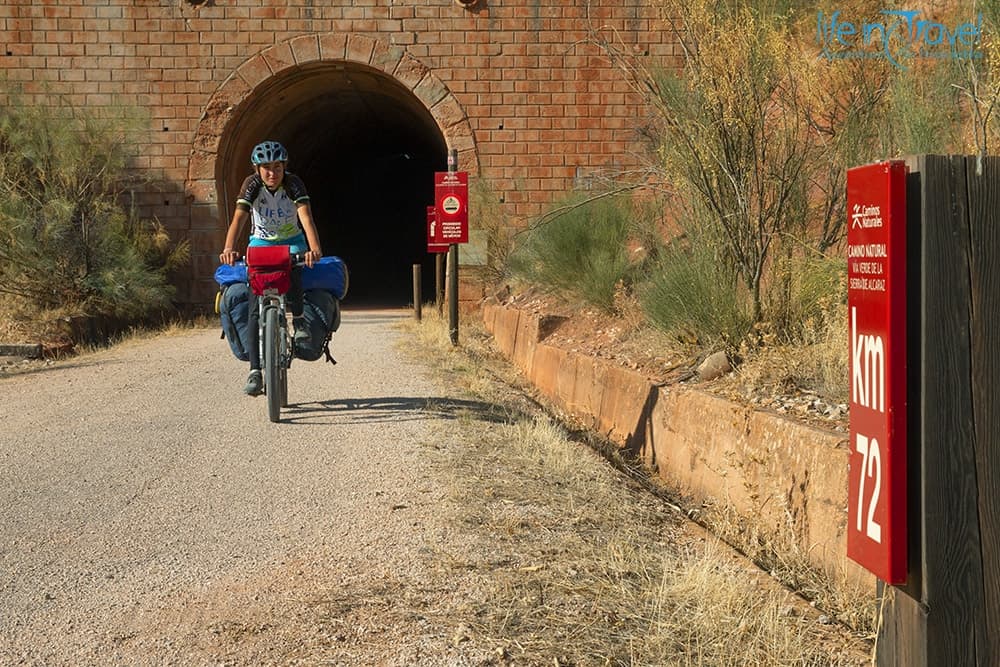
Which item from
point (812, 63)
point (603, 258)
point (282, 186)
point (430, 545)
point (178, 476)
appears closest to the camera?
point (430, 545)

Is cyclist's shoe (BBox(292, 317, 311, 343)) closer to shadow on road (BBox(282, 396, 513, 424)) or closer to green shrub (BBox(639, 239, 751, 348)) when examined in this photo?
shadow on road (BBox(282, 396, 513, 424))

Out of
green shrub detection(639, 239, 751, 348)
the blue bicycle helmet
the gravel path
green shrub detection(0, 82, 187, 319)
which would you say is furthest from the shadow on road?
green shrub detection(0, 82, 187, 319)

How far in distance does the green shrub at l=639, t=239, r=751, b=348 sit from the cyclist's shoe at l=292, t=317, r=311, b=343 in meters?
2.91

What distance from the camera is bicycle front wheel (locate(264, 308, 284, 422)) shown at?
6.62 metres

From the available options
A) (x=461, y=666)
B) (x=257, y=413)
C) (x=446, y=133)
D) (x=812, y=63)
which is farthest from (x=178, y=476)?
(x=446, y=133)

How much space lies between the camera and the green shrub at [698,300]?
7605 millimetres

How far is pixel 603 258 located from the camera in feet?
37.7

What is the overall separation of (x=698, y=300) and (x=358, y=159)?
2375 centimetres

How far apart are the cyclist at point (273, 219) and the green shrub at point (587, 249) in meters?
4.90

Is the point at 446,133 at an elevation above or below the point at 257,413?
above

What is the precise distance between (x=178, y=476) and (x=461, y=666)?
286 cm

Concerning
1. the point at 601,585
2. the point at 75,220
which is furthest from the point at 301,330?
the point at 75,220

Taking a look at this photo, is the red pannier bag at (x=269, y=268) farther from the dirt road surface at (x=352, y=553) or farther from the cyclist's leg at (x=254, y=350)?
the dirt road surface at (x=352, y=553)

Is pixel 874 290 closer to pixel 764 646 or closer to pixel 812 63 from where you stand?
pixel 764 646
